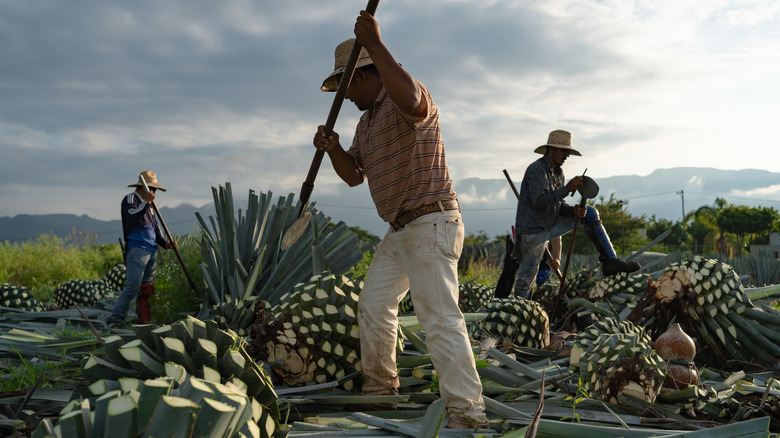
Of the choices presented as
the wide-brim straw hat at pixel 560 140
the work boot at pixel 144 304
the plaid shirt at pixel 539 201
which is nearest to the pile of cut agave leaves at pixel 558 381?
the work boot at pixel 144 304

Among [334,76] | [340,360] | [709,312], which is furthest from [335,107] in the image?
[709,312]

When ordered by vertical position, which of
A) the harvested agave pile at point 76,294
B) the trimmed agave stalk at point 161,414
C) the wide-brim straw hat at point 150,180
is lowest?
the harvested agave pile at point 76,294

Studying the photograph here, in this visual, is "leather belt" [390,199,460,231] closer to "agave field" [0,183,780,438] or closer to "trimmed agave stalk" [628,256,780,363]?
"agave field" [0,183,780,438]

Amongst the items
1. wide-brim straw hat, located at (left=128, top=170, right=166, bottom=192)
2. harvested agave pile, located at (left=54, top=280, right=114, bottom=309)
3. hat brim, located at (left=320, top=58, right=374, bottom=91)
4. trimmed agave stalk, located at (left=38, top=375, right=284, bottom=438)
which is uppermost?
hat brim, located at (left=320, top=58, right=374, bottom=91)

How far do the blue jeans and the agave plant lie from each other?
5.69 ft

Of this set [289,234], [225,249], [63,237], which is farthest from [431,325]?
[63,237]

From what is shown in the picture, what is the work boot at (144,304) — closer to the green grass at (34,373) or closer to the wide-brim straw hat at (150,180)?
the wide-brim straw hat at (150,180)

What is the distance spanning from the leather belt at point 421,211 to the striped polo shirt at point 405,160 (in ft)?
0.08

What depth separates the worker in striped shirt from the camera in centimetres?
252

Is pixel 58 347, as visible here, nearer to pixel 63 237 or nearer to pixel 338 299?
pixel 338 299

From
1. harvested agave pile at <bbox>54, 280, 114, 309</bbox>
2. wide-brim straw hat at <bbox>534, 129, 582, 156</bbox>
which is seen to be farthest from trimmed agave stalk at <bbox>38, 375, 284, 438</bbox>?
harvested agave pile at <bbox>54, 280, 114, 309</bbox>

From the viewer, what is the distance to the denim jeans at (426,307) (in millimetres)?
2570

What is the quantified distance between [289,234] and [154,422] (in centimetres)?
281

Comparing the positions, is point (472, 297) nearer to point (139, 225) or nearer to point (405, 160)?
point (405, 160)
